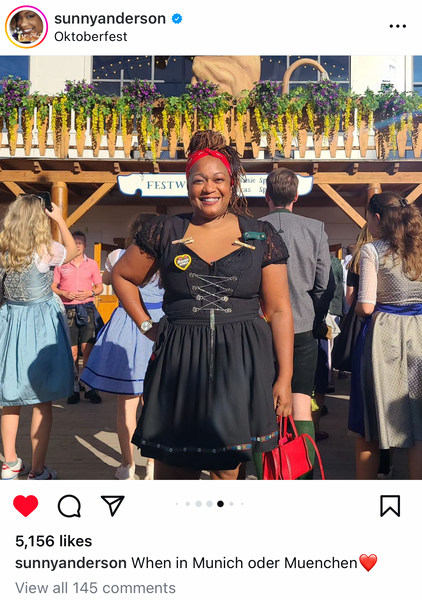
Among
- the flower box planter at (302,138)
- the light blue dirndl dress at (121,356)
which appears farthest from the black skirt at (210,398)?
the flower box planter at (302,138)

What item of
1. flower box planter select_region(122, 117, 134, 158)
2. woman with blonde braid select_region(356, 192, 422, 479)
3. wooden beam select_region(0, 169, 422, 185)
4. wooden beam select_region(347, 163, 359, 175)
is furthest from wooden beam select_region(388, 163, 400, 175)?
woman with blonde braid select_region(356, 192, 422, 479)

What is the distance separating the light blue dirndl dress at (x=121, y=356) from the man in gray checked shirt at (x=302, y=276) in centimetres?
91

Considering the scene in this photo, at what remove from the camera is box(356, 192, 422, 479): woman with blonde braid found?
2803mm

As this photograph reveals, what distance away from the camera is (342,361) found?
349 centimetres

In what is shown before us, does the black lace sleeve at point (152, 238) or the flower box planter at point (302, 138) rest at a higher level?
the flower box planter at point (302, 138)

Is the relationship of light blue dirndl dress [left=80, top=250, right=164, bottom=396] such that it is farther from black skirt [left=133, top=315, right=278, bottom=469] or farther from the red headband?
the red headband

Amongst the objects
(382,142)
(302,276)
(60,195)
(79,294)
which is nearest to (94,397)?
(79,294)

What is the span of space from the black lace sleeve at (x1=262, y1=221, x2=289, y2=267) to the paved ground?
1.93m

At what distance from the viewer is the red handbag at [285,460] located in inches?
85.7
